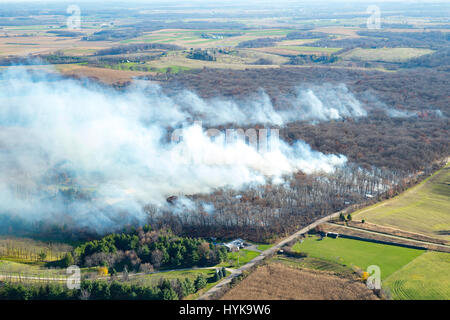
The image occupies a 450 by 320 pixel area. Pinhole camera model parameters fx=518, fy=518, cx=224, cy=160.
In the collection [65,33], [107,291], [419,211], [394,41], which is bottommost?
[107,291]

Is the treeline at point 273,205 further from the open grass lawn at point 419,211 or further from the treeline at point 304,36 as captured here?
the treeline at point 304,36

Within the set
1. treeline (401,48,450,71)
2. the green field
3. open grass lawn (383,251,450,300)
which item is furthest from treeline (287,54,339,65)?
open grass lawn (383,251,450,300)

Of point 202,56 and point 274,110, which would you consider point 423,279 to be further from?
point 202,56

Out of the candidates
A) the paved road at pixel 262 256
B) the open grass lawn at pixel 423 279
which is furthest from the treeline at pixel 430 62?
the open grass lawn at pixel 423 279

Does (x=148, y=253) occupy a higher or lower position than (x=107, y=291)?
higher

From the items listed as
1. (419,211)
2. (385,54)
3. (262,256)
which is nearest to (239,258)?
(262,256)

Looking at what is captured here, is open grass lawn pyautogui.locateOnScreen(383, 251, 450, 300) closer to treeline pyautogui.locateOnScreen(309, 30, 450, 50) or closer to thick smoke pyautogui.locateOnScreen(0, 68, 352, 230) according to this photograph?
thick smoke pyautogui.locateOnScreen(0, 68, 352, 230)

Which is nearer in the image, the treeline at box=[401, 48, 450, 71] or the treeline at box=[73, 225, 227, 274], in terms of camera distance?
the treeline at box=[73, 225, 227, 274]
